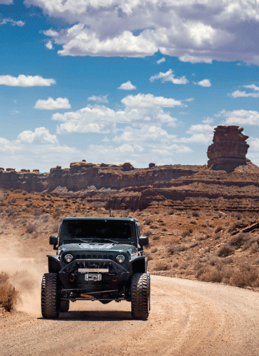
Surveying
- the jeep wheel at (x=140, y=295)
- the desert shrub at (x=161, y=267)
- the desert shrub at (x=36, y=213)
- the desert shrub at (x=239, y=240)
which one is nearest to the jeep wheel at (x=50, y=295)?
the jeep wheel at (x=140, y=295)

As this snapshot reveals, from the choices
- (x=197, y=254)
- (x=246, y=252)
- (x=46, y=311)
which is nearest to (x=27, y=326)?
(x=46, y=311)

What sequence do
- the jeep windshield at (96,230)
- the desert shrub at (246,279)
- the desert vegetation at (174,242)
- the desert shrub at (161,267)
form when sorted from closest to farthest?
the jeep windshield at (96,230) → the desert shrub at (246,279) → the desert vegetation at (174,242) → the desert shrub at (161,267)

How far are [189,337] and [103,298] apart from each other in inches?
80.8

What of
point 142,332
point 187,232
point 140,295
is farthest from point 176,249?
point 142,332

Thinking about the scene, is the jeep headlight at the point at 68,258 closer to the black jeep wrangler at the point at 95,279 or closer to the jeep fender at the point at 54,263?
the black jeep wrangler at the point at 95,279

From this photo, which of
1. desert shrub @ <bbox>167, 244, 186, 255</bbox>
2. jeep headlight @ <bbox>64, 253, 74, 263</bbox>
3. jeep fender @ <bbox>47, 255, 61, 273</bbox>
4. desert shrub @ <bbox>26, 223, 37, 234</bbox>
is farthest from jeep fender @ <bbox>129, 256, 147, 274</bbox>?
desert shrub @ <bbox>26, 223, 37, 234</bbox>

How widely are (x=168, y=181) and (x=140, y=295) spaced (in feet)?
358

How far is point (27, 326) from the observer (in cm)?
913

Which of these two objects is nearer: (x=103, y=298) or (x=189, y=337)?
(x=189, y=337)

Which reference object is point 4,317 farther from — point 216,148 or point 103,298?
point 216,148

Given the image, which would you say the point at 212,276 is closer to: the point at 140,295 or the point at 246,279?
the point at 246,279

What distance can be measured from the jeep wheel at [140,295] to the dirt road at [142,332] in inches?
9.2

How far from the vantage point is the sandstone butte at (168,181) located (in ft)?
280

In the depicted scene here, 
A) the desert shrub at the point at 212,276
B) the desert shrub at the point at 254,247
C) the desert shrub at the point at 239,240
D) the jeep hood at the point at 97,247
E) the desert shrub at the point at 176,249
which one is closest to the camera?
the jeep hood at the point at 97,247
